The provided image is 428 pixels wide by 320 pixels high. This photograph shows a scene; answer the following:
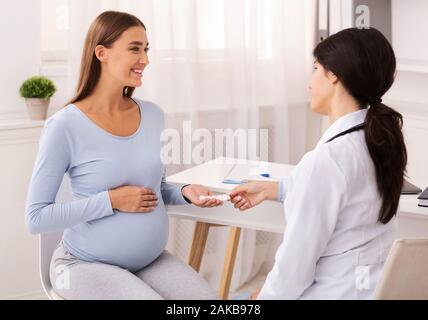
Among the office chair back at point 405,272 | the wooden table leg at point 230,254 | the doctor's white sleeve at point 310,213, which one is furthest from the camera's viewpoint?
Result: the wooden table leg at point 230,254

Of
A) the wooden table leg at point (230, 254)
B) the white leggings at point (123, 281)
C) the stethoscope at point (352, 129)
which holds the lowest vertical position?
the wooden table leg at point (230, 254)

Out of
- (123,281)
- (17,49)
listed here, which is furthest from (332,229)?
(17,49)

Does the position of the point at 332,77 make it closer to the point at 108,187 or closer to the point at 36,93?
the point at 108,187

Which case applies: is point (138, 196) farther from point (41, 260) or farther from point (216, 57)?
point (216, 57)

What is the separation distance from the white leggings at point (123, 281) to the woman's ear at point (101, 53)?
1.76 ft

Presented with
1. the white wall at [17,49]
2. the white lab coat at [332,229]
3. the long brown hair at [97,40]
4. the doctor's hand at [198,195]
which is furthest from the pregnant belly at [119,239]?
the white wall at [17,49]

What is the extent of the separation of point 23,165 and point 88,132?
104cm

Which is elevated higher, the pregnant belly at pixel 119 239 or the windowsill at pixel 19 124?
the windowsill at pixel 19 124

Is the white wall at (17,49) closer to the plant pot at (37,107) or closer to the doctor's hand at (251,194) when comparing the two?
the plant pot at (37,107)

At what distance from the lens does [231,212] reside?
8.67 ft

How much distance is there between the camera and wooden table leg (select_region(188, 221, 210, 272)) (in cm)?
288

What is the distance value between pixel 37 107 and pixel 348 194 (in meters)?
1.68

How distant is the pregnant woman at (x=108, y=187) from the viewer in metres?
2.08
